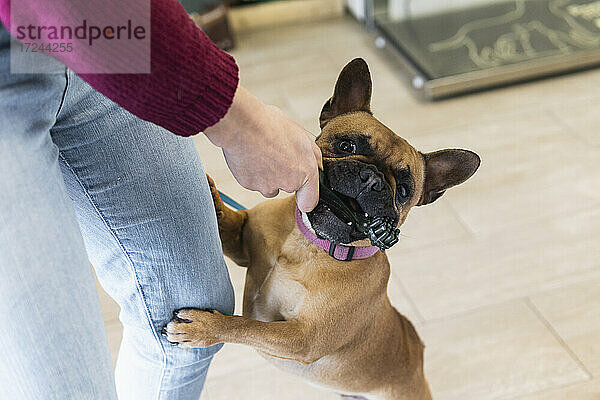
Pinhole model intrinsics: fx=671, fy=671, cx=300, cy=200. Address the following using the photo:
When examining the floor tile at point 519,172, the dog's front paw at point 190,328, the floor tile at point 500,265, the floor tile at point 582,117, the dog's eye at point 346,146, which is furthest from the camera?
the floor tile at point 582,117

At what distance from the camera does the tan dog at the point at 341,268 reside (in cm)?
113

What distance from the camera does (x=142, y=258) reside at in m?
0.93

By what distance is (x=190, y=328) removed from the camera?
100 centimetres

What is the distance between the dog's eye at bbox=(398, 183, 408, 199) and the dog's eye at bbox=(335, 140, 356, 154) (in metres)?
0.11

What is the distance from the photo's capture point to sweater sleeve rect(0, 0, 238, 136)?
610mm

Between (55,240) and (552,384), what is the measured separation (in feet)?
4.44

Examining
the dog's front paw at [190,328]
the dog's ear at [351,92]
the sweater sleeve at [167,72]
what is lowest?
the dog's front paw at [190,328]

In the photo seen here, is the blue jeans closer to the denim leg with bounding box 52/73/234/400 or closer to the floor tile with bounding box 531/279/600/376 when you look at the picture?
the denim leg with bounding box 52/73/234/400

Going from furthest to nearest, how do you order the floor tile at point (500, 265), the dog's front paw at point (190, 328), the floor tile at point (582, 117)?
the floor tile at point (582, 117) → the floor tile at point (500, 265) → the dog's front paw at point (190, 328)

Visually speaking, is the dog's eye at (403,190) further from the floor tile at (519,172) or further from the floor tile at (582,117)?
the floor tile at (582,117)

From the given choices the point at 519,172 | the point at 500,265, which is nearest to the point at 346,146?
the point at 500,265

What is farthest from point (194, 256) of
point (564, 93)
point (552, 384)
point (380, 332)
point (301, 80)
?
point (564, 93)

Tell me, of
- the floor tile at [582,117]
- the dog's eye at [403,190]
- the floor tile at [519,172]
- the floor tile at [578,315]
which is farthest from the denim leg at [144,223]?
the floor tile at [582,117]

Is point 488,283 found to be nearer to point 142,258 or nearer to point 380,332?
point 380,332
